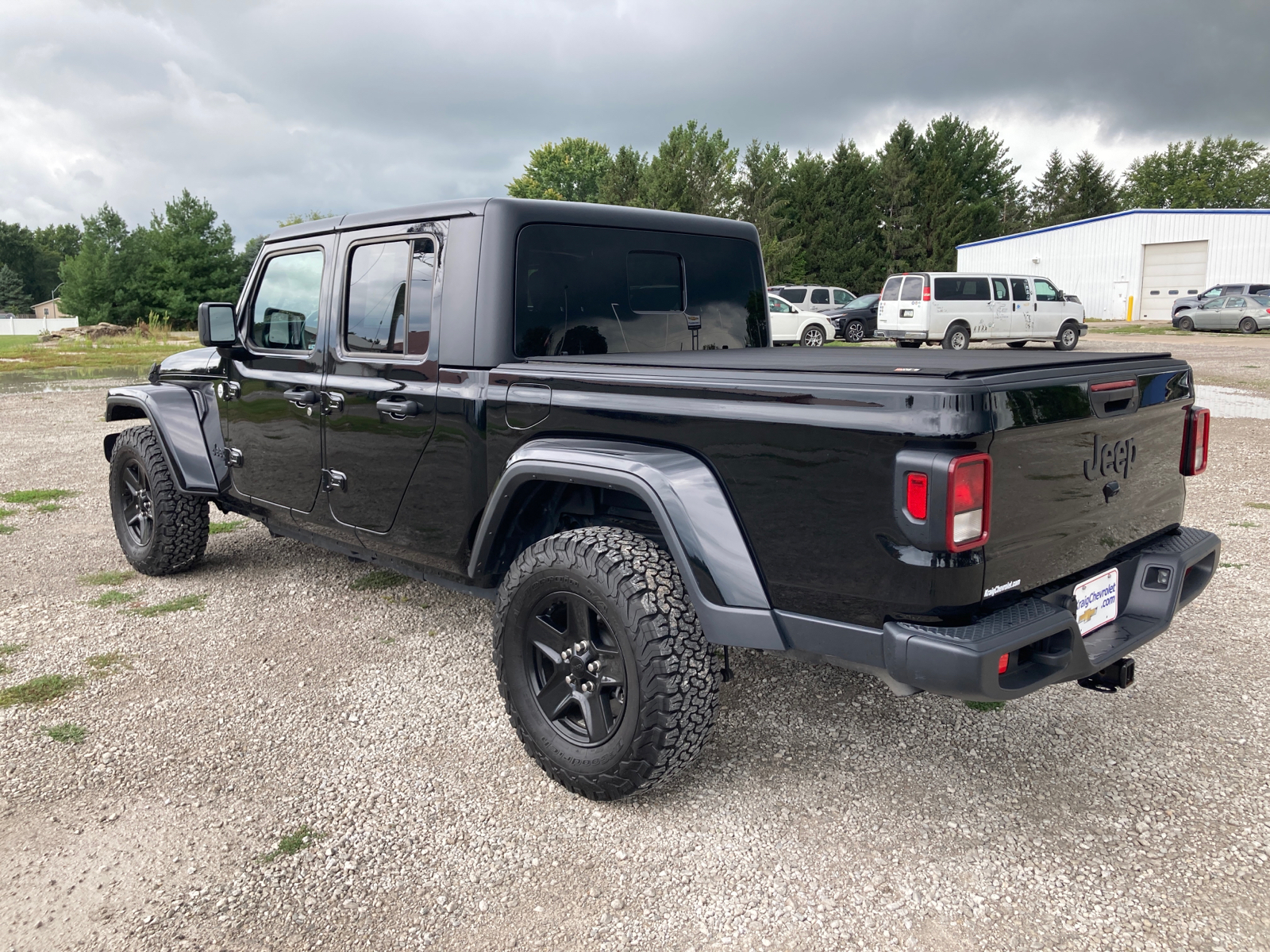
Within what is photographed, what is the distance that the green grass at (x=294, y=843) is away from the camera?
269 centimetres

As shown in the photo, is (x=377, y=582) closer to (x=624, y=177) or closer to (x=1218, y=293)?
(x=1218, y=293)

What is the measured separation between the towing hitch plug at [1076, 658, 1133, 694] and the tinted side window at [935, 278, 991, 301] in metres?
21.1

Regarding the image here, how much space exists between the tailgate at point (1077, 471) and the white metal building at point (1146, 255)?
43.7 m

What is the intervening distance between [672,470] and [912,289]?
21.5 m

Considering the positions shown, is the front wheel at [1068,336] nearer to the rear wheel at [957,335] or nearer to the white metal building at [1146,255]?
the rear wheel at [957,335]

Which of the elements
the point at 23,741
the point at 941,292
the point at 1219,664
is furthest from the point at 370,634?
the point at 941,292

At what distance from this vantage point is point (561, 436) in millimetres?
3104

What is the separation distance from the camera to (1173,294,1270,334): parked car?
30.0 m

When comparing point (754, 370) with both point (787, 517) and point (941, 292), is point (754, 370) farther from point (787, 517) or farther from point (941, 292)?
point (941, 292)

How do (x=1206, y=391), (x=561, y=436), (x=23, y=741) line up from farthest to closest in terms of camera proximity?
(x=1206, y=391), (x=23, y=741), (x=561, y=436)

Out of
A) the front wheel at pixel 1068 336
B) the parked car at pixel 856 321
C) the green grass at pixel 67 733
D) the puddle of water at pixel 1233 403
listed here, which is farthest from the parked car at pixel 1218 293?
the green grass at pixel 67 733

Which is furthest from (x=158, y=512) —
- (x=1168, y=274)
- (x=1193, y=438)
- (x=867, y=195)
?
(x=867, y=195)

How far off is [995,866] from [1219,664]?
207 cm

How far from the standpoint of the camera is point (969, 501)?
2.23m
